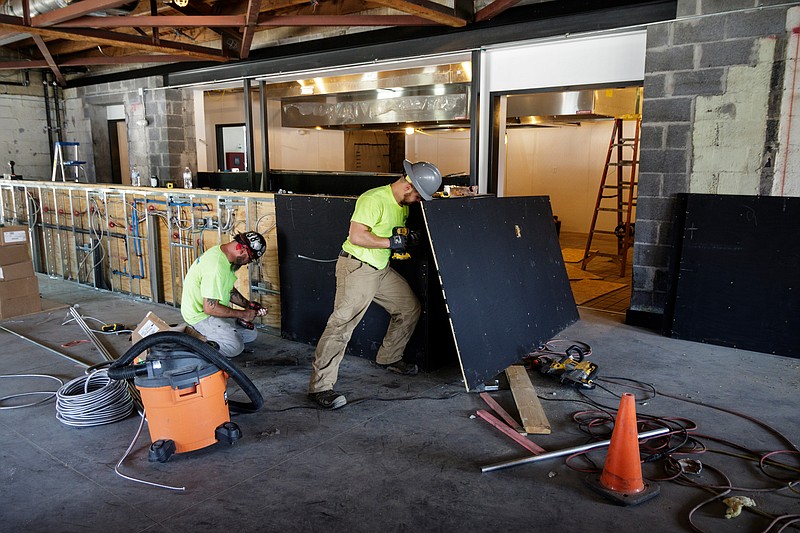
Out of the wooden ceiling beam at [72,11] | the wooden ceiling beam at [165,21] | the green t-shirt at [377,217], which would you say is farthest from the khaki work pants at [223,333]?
the wooden ceiling beam at [165,21]

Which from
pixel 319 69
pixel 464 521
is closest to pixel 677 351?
pixel 464 521

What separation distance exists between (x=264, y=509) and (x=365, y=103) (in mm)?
6212

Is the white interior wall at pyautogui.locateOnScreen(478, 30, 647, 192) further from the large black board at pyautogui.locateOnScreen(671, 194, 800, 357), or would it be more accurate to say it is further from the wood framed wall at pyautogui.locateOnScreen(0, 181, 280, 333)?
the wood framed wall at pyautogui.locateOnScreen(0, 181, 280, 333)

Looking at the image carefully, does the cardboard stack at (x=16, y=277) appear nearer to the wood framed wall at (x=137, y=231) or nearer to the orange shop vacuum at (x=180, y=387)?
the wood framed wall at (x=137, y=231)

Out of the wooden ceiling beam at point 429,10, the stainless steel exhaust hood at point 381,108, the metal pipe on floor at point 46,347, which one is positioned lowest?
the metal pipe on floor at point 46,347

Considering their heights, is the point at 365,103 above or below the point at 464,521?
above

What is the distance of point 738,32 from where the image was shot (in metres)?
5.07

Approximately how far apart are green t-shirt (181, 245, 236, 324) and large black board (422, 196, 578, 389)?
169cm

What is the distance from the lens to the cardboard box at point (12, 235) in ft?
21.2

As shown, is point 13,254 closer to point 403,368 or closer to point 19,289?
point 19,289

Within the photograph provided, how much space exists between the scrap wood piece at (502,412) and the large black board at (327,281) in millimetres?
646

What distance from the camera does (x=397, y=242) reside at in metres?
4.00

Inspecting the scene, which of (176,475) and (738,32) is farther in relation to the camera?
(738,32)

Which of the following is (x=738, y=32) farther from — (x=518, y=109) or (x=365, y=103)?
(x=365, y=103)
